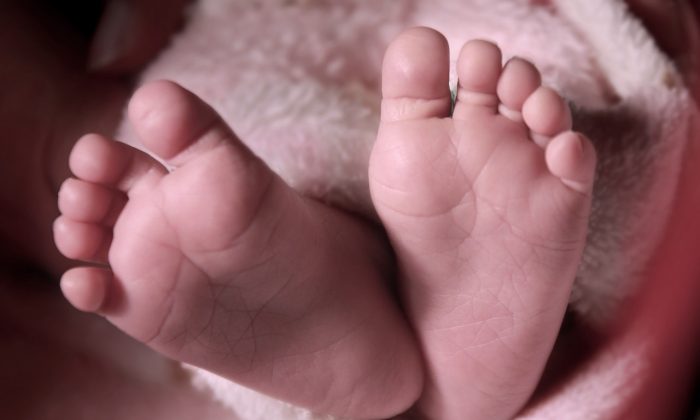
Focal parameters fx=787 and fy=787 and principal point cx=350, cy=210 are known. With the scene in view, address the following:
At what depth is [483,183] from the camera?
49 centimetres

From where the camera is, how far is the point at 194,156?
1.51ft

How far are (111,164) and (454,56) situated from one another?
0.32 m

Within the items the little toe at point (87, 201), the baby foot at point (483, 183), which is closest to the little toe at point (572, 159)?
the baby foot at point (483, 183)

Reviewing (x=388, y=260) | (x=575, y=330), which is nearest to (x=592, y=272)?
(x=575, y=330)

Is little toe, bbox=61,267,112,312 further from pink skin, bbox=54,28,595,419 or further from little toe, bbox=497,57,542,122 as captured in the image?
little toe, bbox=497,57,542,122

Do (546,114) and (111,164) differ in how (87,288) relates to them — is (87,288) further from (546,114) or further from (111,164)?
(546,114)

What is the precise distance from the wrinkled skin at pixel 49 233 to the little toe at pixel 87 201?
271 mm

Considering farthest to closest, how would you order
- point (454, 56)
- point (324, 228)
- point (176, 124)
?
point (454, 56) → point (324, 228) → point (176, 124)

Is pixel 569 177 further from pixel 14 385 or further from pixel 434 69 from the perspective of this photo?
pixel 14 385

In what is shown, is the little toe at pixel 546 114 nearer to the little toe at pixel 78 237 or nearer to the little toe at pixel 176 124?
the little toe at pixel 176 124

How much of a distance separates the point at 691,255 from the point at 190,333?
41cm

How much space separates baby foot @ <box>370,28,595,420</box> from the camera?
0.48 m

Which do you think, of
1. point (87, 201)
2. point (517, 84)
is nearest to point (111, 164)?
point (87, 201)

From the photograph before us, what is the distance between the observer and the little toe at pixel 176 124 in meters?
0.45
